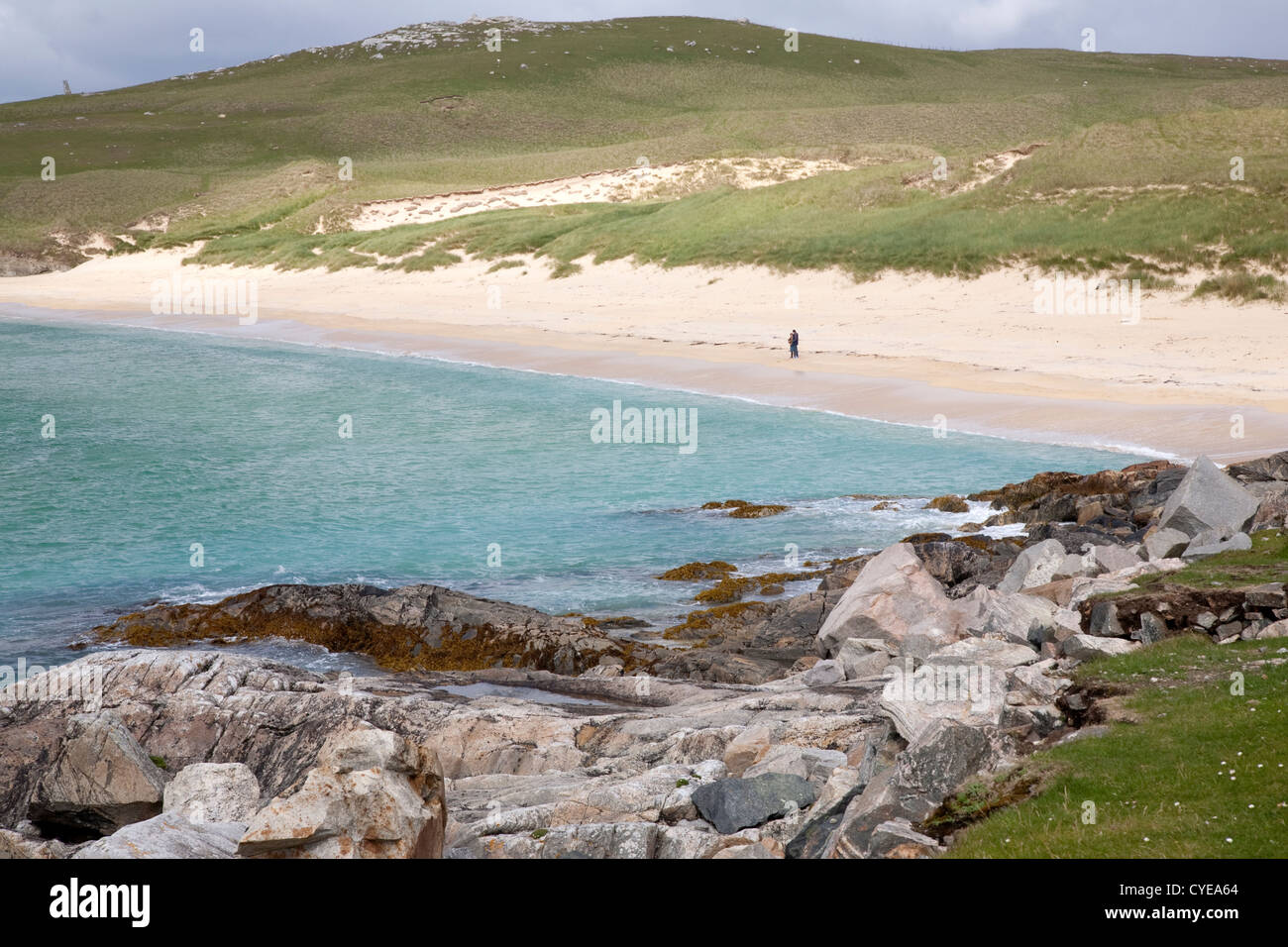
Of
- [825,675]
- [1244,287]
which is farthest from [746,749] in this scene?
[1244,287]

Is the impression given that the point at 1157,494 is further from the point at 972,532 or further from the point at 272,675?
the point at 272,675

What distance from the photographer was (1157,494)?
17484 mm

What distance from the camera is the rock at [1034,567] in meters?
13.5

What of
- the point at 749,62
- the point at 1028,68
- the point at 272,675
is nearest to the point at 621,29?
the point at 749,62

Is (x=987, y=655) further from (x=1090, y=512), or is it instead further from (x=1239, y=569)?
(x=1090, y=512)

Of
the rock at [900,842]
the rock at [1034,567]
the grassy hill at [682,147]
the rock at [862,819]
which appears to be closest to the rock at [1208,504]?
the rock at [1034,567]

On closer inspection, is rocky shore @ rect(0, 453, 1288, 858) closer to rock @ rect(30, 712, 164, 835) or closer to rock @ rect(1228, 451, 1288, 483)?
rock @ rect(30, 712, 164, 835)

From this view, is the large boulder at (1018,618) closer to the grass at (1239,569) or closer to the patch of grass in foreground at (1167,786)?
the grass at (1239,569)

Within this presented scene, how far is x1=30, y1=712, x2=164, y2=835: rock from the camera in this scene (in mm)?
8148

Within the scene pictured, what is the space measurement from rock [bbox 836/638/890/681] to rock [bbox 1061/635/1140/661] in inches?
82.4

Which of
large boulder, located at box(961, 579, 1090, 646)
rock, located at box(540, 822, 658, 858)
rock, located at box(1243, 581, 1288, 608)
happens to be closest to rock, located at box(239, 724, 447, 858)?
rock, located at box(540, 822, 658, 858)

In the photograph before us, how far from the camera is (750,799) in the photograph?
24.5 feet

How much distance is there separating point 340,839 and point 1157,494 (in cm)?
1470

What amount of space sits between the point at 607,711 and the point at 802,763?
3.32 m
